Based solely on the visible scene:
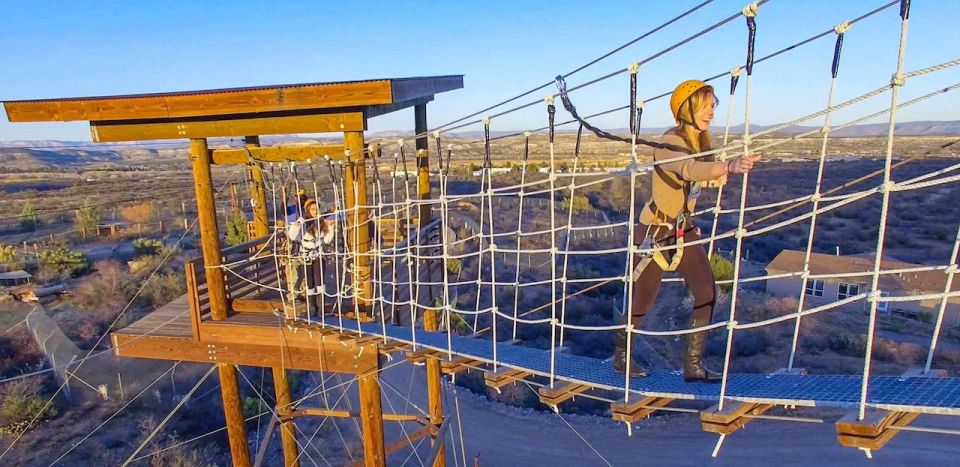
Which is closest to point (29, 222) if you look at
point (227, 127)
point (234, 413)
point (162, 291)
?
point (162, 291)

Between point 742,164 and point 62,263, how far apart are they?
19.6 meters

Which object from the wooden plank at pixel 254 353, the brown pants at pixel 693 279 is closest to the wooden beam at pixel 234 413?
the wooden plank at pixel 254 353

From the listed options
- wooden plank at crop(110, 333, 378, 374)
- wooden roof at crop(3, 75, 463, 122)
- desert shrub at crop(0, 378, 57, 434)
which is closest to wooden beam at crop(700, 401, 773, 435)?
wooden plank at crop(110, 333, 378, 374)

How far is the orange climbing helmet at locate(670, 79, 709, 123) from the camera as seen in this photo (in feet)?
9.02

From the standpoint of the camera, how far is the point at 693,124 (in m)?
2.82

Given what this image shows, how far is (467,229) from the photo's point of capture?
21.7 metres

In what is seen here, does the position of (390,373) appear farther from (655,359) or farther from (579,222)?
(579,222)

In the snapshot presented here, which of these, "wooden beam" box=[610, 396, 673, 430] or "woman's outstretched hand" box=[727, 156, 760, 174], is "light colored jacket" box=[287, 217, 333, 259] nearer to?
"wooden beam" box=[610, 396, 673, 430]

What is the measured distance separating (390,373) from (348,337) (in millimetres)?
8303

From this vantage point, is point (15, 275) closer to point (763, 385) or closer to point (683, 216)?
point (683, 216)

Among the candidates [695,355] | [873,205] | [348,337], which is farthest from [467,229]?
[873,205]

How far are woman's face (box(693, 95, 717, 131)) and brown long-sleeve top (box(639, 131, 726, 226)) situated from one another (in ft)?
0.37

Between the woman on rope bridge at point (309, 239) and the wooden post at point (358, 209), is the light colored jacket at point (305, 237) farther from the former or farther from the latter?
the wooden post at point (358, 209)

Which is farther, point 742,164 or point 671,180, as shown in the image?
point 671,180
